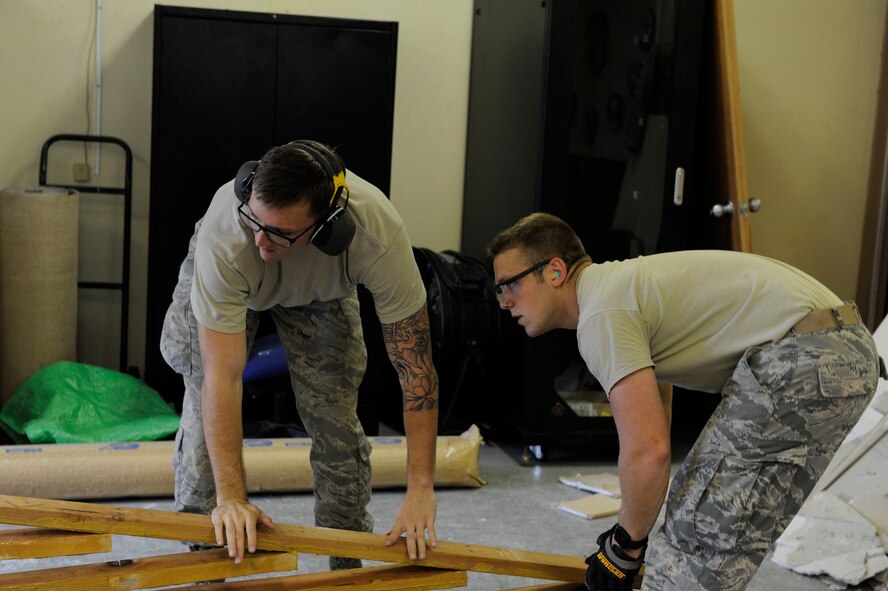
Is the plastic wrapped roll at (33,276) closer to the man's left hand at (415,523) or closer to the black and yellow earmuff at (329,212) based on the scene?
the black and yellow earmuff at (329,212)

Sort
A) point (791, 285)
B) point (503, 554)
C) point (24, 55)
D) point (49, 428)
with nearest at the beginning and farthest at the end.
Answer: point (791, 285) < point (503, 554) < point (49, 428) < point (24, 55)

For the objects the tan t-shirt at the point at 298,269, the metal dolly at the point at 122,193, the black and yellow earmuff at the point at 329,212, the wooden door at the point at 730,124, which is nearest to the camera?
the black and yellow earmuff at the point at 329,212

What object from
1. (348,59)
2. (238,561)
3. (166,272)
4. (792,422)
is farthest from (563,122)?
(238,561)

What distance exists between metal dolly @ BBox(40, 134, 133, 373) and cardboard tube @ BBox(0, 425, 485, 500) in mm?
866

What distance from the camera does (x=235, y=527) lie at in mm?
2135

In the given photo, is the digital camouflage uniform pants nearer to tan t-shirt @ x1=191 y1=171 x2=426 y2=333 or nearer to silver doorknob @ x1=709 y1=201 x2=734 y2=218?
tan t-shirt @ x1=191 y1=171 x2=426 y2=333

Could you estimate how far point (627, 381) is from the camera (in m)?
2.05

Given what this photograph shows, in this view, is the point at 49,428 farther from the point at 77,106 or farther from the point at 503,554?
the point at 503,554

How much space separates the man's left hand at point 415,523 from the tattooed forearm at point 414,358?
22cm

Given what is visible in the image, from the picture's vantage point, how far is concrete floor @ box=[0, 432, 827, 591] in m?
3.16

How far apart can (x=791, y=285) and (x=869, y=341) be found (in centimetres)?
23

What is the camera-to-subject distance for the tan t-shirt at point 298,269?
89.8 inches

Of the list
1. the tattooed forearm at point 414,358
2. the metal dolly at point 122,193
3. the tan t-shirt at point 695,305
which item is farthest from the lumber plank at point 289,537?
the metal dolly at point 122,193

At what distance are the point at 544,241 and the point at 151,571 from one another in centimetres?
107
